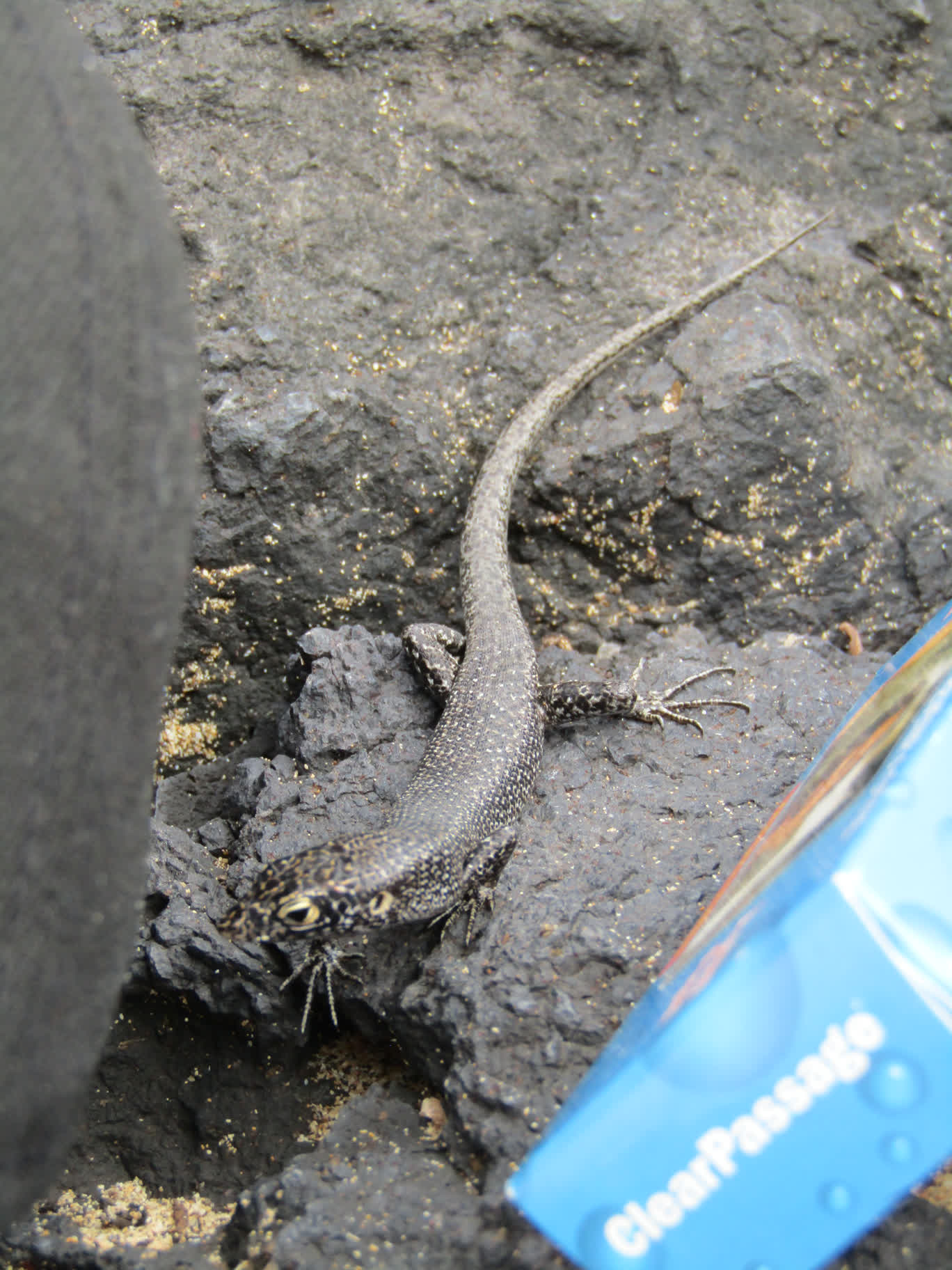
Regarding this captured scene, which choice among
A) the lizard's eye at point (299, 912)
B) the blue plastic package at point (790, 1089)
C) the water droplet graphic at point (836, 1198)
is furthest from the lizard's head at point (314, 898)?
the water droplet graphic at point (836, 1198)

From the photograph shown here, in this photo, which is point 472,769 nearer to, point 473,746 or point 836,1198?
point 473,746

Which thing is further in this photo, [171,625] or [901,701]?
[901,701]

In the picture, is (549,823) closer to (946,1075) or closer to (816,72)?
(946,1075)

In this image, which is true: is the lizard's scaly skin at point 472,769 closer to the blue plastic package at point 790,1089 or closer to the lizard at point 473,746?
the lizard at point 473,746

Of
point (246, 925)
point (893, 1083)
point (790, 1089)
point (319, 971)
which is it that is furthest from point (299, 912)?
point (893, 1083)

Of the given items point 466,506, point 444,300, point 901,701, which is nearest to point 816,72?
point 444,300

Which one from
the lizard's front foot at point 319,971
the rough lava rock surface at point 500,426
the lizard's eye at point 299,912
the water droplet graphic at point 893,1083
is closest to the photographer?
the water droplet graphic at point 893,1083
